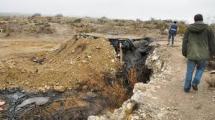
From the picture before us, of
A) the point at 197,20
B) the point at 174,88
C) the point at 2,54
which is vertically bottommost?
the point at 2,54

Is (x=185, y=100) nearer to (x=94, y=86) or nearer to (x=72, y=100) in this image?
(x=72, y=100)

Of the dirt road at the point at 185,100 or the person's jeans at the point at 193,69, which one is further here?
the person's jeans at the point at 193,69

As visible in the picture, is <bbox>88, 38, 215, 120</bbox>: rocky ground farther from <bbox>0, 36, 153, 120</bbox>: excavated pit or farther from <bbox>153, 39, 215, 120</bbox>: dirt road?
<bbox>0, 36, 153, 120</bbox>: excavated pit

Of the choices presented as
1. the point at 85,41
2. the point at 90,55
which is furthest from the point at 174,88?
the point at 85,41

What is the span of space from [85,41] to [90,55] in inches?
89.1

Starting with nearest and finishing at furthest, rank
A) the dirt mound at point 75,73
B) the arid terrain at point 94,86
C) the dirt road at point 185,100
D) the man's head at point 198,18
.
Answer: the dirt road at point 185,100, the arid terrain at point 94,86, the man's head at point 198,18, the dirt mound at point 75,73

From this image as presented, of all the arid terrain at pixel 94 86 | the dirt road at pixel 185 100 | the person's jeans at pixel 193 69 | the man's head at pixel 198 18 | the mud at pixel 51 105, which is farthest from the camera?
the mud at pixel 51 105

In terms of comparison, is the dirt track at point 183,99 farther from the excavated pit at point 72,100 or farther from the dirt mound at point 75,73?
the dirt mound at point 75,73

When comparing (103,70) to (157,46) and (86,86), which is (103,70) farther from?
(157,46)

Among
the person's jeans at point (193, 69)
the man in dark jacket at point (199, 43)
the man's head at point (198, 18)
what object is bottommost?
the person's jeans at point (193, 69)

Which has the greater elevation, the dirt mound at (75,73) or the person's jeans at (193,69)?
the person's jeans at (193,69)

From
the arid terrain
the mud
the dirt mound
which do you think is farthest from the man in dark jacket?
the dirt mound

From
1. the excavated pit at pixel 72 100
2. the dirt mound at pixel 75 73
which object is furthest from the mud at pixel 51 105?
the dirt mound at pixel 75 73

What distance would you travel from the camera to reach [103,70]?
54.6ft
